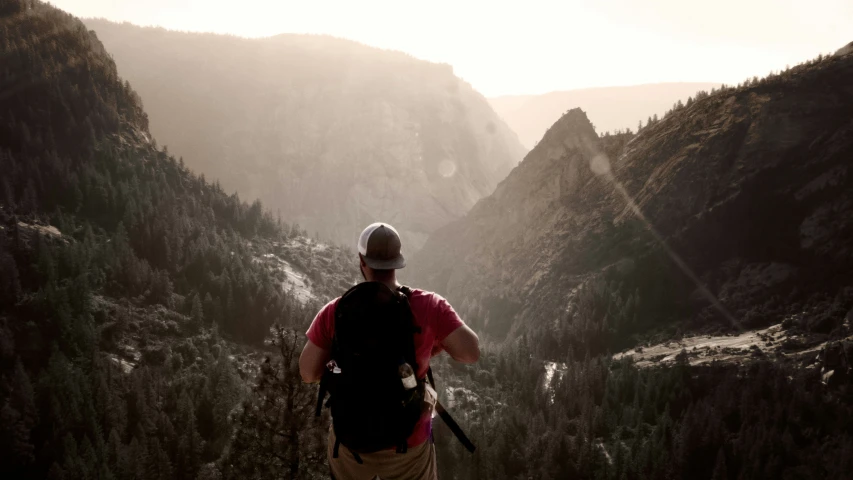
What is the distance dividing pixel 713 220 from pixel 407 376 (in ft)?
318

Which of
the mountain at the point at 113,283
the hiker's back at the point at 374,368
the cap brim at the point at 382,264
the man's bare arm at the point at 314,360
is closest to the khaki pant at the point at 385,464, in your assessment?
the hiker's back at the point at 374,368

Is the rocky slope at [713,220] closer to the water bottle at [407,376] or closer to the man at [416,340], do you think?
the man at [416,340]

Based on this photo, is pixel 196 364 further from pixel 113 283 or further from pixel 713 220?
pixel 713 220

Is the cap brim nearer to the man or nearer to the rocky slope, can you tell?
the man

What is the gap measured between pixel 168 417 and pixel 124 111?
78293 mm

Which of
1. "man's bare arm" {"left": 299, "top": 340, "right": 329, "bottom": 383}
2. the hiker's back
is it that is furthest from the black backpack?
"man's bare arm" {"left": 299, "top": 340, "right": 329, "bottom": 383}

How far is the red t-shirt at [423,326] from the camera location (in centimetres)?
513

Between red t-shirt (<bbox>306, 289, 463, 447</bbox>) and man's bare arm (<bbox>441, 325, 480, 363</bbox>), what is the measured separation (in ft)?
0.18

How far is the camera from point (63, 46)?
104 metres

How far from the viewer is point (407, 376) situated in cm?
480

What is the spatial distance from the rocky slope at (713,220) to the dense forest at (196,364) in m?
4.24

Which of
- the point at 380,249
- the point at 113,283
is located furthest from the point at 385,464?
the point at 113,283

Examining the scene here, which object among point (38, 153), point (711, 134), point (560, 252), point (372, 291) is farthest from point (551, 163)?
point (372, 291)

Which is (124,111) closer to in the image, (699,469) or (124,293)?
(124,293)
